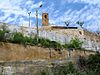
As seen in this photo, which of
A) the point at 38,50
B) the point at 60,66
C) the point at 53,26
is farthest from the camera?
the point at 53,26

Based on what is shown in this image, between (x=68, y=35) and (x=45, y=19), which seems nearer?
(x=68, y=35)

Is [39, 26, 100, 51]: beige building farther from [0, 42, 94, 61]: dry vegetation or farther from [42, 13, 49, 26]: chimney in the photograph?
[0, 42, 94, 61]: dry vegetation

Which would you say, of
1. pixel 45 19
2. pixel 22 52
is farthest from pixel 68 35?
pixel 22 52

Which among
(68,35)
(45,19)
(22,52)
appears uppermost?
(45,19)

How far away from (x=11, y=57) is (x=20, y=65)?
15902mm

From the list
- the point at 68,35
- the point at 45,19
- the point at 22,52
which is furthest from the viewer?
the point at 45,19

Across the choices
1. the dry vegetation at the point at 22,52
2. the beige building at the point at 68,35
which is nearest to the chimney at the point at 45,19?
the beige building at the point at 68,35

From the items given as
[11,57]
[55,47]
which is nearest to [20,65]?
[11,57]

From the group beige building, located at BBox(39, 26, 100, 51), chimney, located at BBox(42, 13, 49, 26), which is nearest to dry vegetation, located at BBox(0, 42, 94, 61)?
beige building, located at BBox(39, 26, 100, 51)

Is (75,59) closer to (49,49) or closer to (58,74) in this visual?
(58,74)

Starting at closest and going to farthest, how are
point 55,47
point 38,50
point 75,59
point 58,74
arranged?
point 58,74, point 75,59, point 38,50, point 55,47

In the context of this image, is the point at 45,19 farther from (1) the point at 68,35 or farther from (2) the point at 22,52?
(2) the point at 22,52

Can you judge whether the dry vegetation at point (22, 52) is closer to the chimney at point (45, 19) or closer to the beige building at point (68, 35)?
the beige building at point (68, 35)

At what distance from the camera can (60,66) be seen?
20.4m
